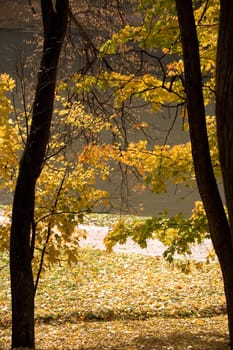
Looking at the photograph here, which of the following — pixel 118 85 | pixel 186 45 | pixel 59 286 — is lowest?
pixel 59 286

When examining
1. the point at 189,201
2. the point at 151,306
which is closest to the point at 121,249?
the point at 151,306

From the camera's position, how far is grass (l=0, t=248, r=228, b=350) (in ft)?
22.6

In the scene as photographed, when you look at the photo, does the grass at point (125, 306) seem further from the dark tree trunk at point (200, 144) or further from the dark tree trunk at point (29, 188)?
the dark tree trunk at point (200, 144)

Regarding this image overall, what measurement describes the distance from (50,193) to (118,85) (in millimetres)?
1720

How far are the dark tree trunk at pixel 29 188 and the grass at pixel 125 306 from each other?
1.12 m

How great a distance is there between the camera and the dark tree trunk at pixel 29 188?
219 inches

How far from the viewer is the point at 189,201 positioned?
19750 millimetres

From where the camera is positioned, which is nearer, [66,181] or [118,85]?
[118,85]

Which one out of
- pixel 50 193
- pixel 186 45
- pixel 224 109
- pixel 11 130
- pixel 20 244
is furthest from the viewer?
pixel 50 193

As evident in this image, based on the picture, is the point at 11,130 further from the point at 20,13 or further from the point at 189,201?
the point at 20,13

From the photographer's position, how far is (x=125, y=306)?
10172 millimetres

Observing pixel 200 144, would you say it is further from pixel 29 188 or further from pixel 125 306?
pixel 125 306

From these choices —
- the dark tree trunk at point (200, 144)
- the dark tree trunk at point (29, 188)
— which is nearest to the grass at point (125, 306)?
the dark tree trunk at point (29, 188)

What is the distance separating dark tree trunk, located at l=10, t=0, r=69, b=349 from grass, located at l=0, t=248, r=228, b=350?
1119 mm
